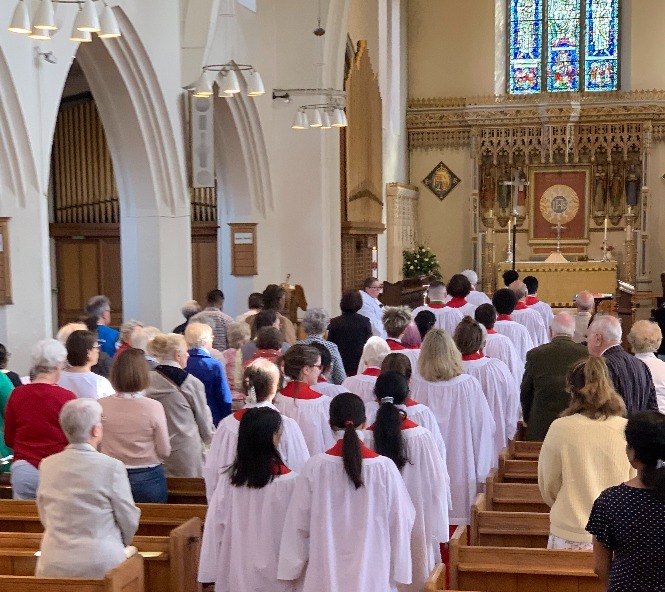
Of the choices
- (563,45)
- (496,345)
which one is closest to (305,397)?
(496,345)

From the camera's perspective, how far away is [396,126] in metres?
21.8

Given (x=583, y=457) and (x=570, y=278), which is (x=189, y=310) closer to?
(x=583, y=457)

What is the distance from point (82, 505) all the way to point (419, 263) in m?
18.0

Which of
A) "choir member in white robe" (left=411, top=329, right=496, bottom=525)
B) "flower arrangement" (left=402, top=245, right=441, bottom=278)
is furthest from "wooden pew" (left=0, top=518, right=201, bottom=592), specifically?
"flower arrangement" (left=402, top=245, right=441, bottom=278)

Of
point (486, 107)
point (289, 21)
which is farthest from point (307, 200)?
point (486, 107)

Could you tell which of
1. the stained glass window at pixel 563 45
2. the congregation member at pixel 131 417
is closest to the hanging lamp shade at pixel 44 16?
the congregation member at pixel 131 417

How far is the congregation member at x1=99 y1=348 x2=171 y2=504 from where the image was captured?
16.7ft

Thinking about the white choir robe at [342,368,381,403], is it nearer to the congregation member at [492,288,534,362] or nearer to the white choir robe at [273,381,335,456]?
the white choir robe at [273,381,335,456]

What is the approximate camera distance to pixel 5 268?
888 centimetres

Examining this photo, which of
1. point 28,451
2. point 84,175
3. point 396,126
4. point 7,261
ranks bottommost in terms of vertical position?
point 28,451

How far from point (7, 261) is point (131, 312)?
3.18 metres

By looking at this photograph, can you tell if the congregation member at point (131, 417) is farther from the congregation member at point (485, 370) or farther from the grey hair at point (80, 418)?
the congregation member at point (485, 370)

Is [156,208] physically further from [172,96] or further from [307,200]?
[307,200]

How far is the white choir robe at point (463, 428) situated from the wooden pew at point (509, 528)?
4.37 feet
